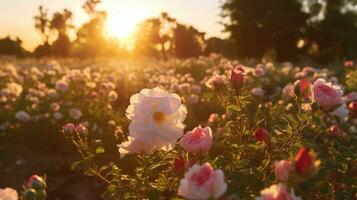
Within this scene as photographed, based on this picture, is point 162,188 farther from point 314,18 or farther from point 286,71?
point 314,18

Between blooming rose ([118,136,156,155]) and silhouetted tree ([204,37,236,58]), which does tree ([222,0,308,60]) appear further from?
blooming rose ([118,136,156,155])

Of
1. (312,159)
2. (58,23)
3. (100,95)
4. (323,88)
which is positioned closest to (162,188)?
(323,88)

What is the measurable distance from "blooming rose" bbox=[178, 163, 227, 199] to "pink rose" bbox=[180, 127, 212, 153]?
55cm

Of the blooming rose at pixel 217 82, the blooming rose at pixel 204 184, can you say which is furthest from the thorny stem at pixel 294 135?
the blooming rose at pixel 204 184

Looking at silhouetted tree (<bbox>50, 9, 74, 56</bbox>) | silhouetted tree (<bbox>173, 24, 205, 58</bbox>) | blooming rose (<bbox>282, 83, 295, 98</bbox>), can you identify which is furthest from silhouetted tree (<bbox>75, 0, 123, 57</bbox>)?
blooming rose (<bbox>282, 83, 295, 98</bbox>)

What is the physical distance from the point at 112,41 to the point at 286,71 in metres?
52.0

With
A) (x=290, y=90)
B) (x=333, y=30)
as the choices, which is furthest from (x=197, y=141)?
(x=333, y=30)

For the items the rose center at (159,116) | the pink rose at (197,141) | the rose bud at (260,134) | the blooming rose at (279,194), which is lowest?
the blooming rose at (279,194)

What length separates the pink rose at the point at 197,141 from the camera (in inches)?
84.8

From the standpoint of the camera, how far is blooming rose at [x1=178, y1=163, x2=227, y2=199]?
5.16ft

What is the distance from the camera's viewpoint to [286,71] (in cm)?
1227

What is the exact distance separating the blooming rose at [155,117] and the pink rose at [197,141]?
19 centimetres

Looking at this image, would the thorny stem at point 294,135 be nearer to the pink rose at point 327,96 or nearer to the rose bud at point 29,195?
the pink rose at point 327,96

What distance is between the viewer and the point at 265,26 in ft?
91.5
